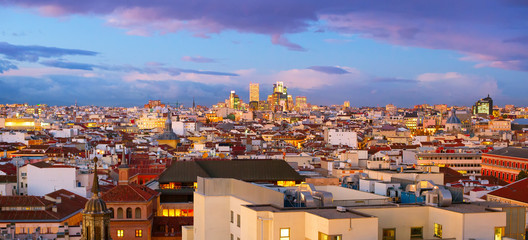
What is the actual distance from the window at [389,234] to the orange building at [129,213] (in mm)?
17225

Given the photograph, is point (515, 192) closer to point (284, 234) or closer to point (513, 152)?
point (284, 234)

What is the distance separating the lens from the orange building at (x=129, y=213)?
105ft

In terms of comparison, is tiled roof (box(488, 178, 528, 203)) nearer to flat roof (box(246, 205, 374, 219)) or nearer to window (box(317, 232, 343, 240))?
flat roof (box(246, 205, 374, 219))

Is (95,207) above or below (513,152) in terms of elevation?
above

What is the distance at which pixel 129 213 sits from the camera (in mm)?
32406

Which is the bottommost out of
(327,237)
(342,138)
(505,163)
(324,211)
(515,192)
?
(505,163)

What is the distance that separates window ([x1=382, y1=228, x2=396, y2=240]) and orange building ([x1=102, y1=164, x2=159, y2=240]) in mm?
17225

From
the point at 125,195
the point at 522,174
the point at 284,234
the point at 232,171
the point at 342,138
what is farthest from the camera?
the point at 342,138

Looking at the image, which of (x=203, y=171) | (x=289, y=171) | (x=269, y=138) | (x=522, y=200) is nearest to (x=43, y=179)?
(x=203, y=171)

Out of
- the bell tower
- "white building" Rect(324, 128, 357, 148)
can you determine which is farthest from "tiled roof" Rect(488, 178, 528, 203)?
"white building" Rect(324, 128, 357, 148)

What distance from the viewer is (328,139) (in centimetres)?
11394

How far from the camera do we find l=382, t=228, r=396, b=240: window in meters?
17.4

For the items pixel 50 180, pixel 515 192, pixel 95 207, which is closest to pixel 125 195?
pixel 50 180

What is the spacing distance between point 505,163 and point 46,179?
4733 cm
